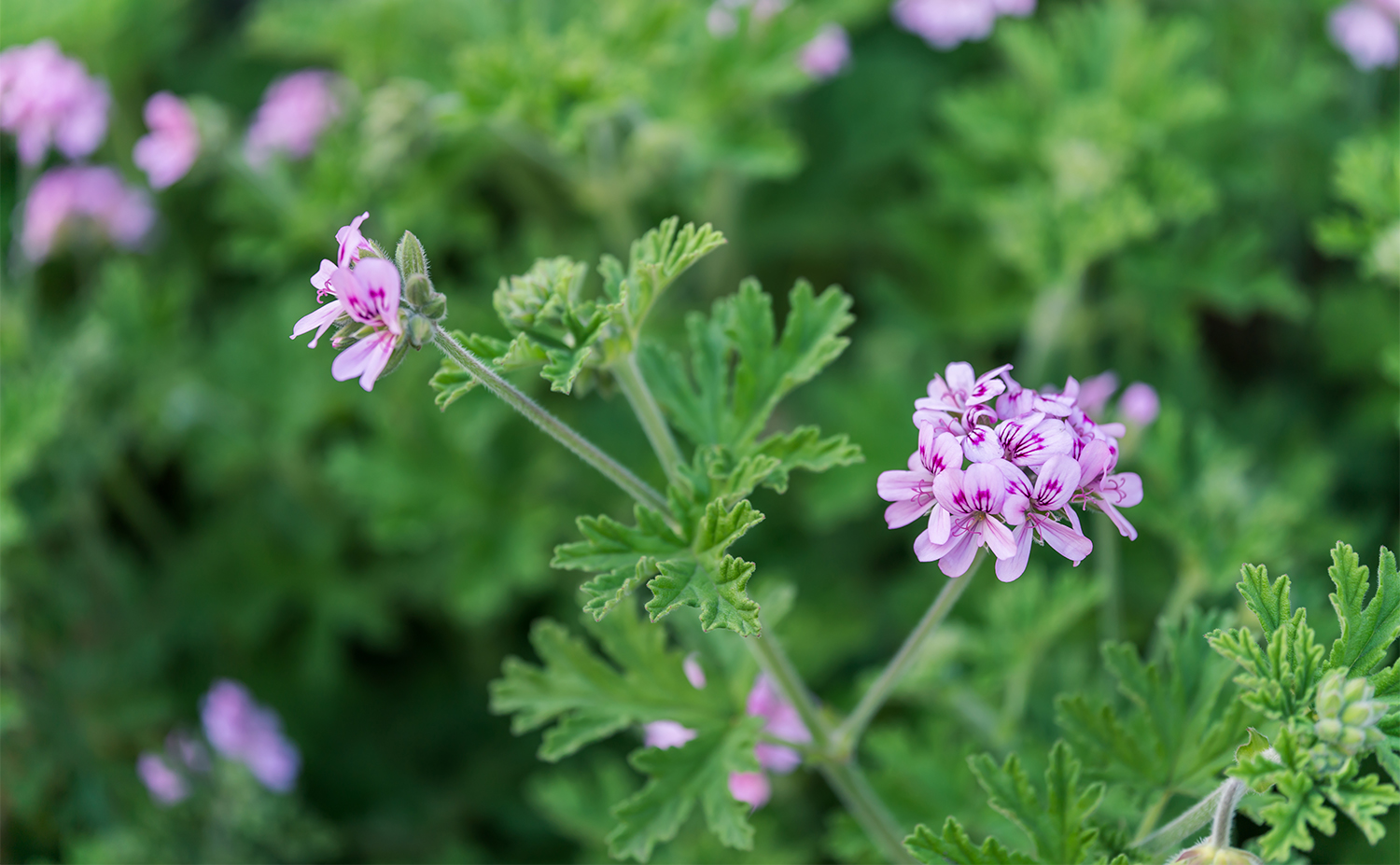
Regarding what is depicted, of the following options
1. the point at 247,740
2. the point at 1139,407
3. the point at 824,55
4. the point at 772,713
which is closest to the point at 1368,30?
the point at 824,55

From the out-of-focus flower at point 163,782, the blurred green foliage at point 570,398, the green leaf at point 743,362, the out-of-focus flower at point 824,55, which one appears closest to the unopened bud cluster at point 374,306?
the green leaf at point 743,362

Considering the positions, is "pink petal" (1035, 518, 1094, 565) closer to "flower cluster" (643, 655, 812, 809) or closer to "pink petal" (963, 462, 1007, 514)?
"pink petal" (963, 462, 1007, 514)

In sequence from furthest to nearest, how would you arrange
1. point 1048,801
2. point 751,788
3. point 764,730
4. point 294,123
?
point 294,123
point 751,788
point 764,730
point 1048,801

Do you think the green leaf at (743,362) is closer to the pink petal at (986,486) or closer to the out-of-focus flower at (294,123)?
the pink petal at (986,486)

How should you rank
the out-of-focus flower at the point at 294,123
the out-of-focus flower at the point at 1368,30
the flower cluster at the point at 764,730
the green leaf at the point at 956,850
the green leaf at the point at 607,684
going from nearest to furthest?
the green leaf at the point at 956,850 → the green leaf at the point at 607,684 → the flower cluster at the point at 764,730 → the out-of-focus flower at the point at 1368,30 → the out-of-focus flower at the point at 294,123

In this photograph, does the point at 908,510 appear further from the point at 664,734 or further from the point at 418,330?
the point at 664,734

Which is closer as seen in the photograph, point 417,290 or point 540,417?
point 417,290
